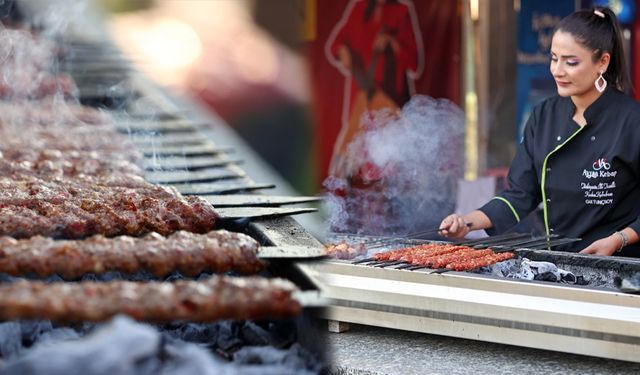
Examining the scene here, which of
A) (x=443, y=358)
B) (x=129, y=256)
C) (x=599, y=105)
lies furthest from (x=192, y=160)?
(x=129, y=256)

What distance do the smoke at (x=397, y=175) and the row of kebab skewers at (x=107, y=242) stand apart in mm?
1750

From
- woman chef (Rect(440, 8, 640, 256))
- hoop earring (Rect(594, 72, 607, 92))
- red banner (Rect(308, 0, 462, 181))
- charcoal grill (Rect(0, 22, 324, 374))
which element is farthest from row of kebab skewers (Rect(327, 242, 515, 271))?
red banner (Rect(308, 0, 462, 181))

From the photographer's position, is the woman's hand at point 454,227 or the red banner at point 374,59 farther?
the red banner at point 374,59

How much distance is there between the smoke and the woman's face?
1904 mm

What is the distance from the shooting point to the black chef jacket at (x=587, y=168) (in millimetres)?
4652

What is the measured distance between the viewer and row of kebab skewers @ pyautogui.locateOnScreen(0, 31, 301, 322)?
207 cm

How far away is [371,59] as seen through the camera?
23.9ft

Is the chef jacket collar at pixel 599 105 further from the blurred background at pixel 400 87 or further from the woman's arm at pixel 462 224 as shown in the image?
the blurred background at pixel 400 87

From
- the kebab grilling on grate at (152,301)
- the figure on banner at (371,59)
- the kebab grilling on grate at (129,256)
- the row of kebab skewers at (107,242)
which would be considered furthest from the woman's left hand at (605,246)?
the kebab grilling on grate at (152,301)

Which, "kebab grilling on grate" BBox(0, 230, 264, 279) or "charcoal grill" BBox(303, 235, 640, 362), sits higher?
"kebab grilling on grate" BBox(0, 230, 264, 279)

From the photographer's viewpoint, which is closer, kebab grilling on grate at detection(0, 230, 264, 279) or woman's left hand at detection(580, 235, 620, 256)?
kebab grilling on grate at detection(0, 230, 264, 279)

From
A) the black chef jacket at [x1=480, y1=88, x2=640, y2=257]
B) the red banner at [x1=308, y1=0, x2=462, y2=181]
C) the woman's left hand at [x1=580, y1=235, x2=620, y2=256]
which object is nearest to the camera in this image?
the woman's left hand at [x1=580, y1=235, x2=620, y2=256]

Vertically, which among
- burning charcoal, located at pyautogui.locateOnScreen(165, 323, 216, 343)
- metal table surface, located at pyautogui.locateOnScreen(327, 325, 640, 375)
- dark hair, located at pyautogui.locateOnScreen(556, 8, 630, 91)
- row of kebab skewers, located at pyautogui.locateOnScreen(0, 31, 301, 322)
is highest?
dark hair, located at pyautogui.locateOnScreen(556, 8, 630, 91)

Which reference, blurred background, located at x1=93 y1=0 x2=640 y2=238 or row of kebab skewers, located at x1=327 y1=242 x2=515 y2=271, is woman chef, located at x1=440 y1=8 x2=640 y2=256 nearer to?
row of kebab skewers, located at x1=327 y1=242 x2=515 y2=271
